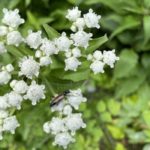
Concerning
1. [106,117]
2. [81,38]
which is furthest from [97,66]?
[106,117]

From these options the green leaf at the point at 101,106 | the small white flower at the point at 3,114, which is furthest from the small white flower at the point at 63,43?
the green leaf at the point at 101,106

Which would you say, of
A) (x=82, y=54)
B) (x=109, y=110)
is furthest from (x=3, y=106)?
(x=109, y=110)

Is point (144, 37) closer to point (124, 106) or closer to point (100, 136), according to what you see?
point (124, 106)

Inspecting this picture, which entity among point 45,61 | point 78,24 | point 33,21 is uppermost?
point 33,21

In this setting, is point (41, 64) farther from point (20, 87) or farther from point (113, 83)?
point (113, 83)

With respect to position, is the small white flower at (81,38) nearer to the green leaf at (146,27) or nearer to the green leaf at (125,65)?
the green leaf at (146,27)

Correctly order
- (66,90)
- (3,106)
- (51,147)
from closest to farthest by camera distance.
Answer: (3,106), (66,90), (51,147)

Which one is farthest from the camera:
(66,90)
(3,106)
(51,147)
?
(51,147)

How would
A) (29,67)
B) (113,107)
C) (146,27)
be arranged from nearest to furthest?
(29,67)
(146,27)
(113,107)
